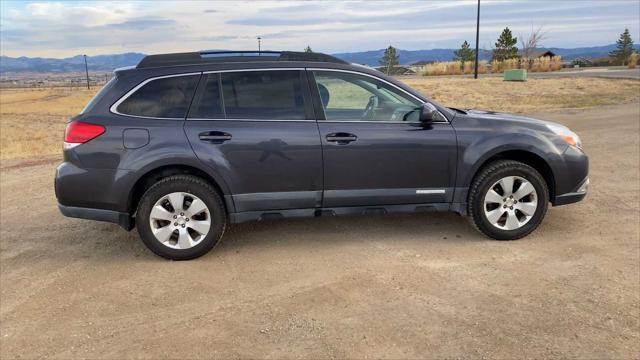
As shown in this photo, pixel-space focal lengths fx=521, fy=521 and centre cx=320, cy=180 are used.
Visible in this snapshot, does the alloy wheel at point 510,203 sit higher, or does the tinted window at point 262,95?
the tinted window at point 262,95

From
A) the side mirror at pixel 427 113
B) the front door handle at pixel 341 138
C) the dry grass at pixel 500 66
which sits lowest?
the front door handle at pixel 341 138

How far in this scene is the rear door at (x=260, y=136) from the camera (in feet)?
14.8

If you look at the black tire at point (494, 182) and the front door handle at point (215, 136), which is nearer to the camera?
the front door handle at point (215, 136)

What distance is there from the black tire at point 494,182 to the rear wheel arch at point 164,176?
2.27 m

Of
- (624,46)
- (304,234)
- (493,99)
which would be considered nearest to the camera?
(304,234)

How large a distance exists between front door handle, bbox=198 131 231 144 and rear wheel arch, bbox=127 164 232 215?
28 centimetres

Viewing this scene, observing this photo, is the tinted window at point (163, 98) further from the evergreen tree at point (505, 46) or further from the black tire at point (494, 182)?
the evergreen tree at point (505, 46)

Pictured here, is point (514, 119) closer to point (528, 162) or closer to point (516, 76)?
point (528, 162)

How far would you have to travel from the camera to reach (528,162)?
5051mm

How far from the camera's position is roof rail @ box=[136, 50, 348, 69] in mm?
4680

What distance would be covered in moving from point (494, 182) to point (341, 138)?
4.83 ft

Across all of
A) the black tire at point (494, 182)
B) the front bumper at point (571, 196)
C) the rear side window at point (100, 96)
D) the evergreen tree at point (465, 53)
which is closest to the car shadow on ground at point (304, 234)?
the black tire at point (494, 182)

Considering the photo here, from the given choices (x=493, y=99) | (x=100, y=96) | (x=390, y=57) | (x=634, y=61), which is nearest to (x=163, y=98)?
(x=100, y=96)

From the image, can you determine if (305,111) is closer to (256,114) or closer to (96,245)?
(256,114)
